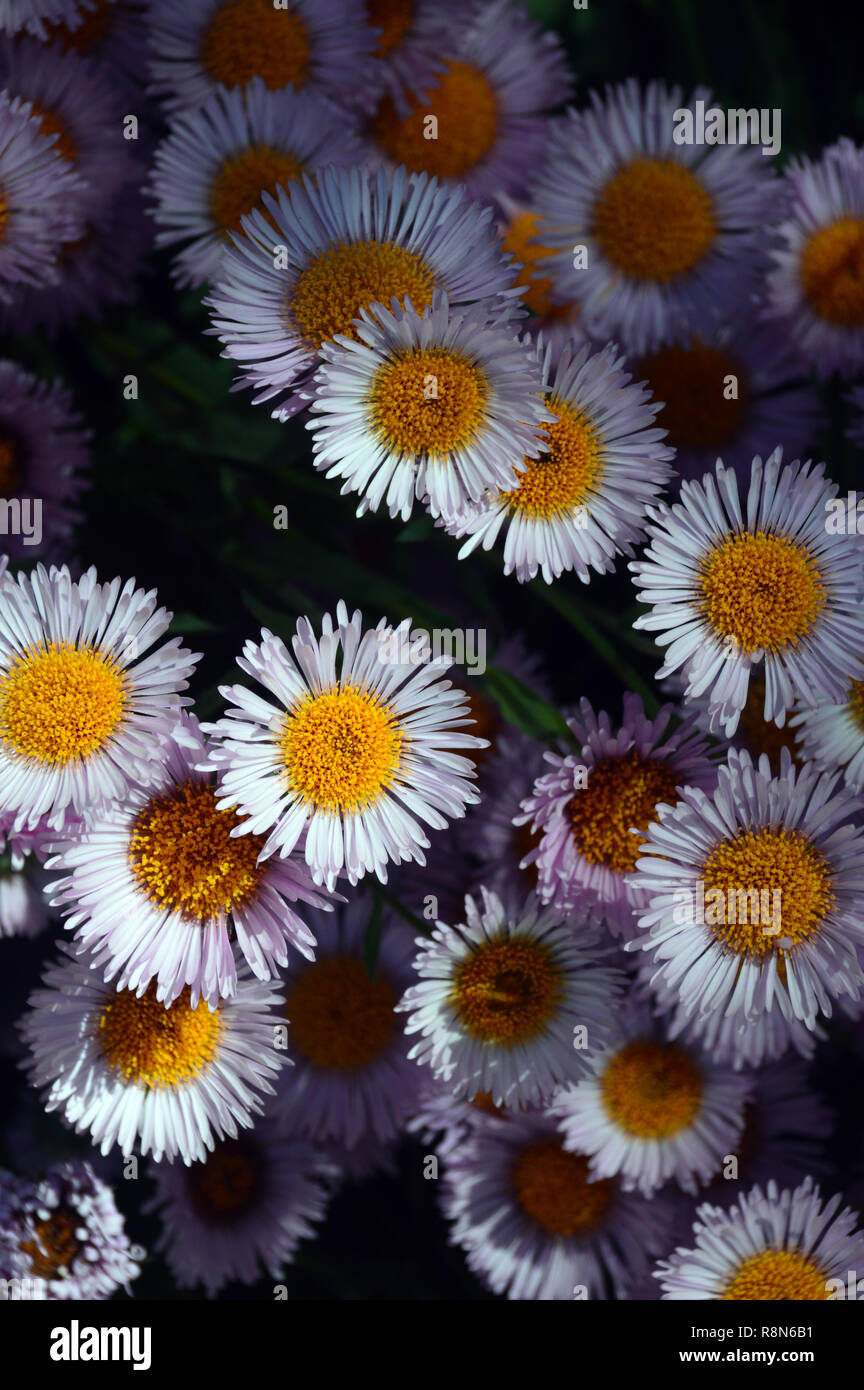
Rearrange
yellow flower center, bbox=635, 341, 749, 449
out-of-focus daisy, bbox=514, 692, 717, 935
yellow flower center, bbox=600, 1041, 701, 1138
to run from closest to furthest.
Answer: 1. out-of-focus daisy, bbox=514, 692, 717, 935
2. yellow flower center, bbox=600, 1041, 701, 1138
3. yellow flower center, bbox=635, 341, 749, 449

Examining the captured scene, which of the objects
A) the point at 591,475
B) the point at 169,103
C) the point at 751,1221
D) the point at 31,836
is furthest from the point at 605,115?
the point at 751,1221

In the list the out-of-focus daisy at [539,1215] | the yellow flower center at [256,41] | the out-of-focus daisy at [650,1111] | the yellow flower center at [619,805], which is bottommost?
the out-of-focus daisy at [539,1215]

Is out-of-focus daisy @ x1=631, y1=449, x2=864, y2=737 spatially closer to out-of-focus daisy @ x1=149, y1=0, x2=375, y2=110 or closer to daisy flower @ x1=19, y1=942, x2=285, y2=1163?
daisy flower @ x1=19, y1=942, x2=285, y2=1163

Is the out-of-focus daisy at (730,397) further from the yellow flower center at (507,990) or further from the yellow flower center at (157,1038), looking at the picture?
the yellow flower center at (157,1038)

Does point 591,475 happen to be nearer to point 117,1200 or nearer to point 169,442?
point 169,442

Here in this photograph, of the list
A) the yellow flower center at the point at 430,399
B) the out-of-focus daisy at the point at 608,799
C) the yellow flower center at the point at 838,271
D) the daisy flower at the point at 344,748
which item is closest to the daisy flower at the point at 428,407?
the yellow flower center at the point at 430,399

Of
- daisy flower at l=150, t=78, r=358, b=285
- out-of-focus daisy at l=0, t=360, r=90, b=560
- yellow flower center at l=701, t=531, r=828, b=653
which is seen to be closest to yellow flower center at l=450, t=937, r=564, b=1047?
yellow flower center at l=701, t=531, r=828, b=653

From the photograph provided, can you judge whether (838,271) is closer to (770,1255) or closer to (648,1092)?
(648,1092)
